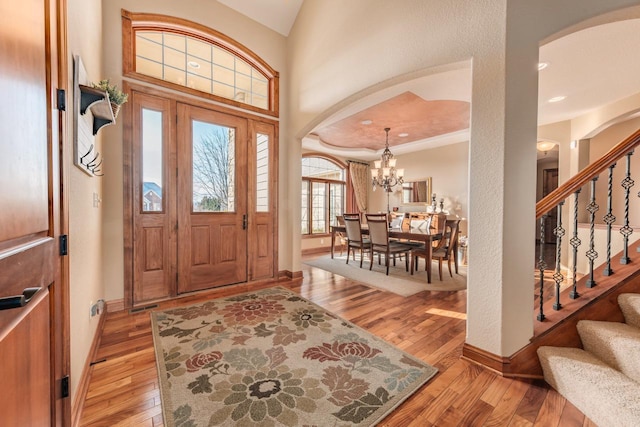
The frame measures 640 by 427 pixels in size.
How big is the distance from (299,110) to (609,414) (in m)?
4.07

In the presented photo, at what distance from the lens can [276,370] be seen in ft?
5.87

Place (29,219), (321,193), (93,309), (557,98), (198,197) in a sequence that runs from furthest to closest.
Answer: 1. (321,193)
2. (557,98)
3. (198,197)
4. (93,309)
5. (29,219)

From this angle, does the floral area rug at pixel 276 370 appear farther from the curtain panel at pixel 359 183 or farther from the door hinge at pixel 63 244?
the curtain panel at pixel 359 183

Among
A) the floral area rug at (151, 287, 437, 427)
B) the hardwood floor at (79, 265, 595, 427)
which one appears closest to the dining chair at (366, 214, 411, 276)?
the hardwood floor at (79, 265, 595, 427)

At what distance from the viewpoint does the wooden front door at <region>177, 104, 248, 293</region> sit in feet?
10.6

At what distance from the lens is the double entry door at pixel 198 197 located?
9.82 feet

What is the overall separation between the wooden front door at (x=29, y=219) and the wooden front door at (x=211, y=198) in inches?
90.3

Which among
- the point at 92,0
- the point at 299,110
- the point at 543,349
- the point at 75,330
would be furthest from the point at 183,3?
the point at 543,349

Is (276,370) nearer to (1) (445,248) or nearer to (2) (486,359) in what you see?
(2) (486,359)

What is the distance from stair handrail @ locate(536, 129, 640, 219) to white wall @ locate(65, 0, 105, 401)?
113 inches

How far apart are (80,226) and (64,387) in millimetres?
944

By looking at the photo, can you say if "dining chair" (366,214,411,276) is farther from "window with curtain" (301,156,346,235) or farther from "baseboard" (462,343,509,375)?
"window with curtain" (301,156,346,235)

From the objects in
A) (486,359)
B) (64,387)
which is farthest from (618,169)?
(64,387)

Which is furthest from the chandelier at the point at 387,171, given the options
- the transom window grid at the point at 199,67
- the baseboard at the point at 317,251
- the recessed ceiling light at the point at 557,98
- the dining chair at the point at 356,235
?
the transom window grid at the point at 199,67
